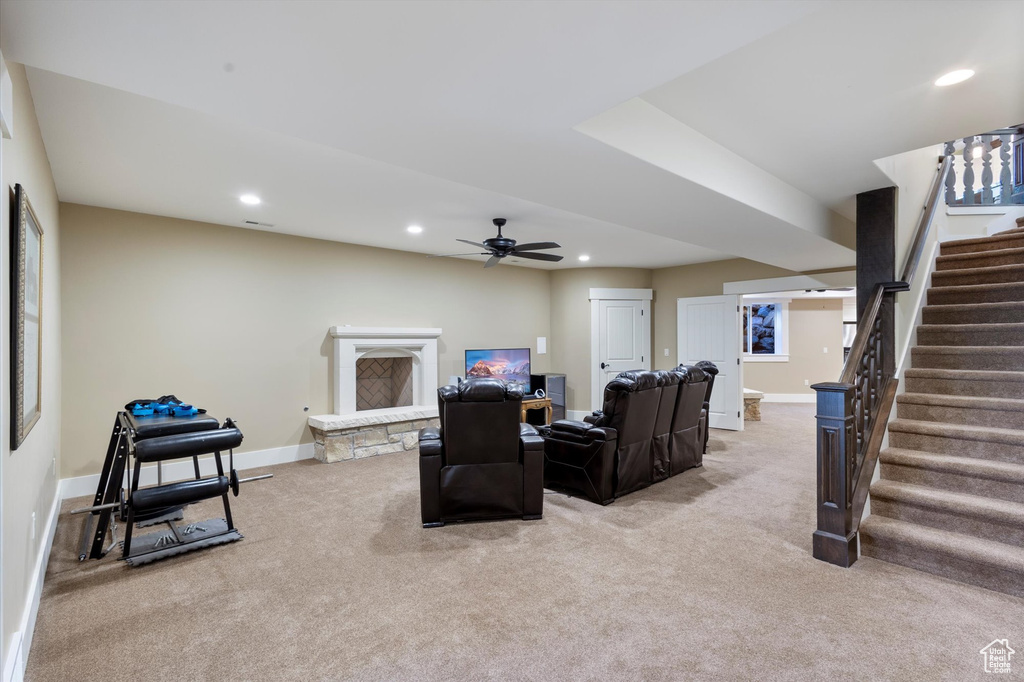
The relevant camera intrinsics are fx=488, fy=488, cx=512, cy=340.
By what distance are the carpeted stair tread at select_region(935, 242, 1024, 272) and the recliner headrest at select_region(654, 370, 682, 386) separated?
268 centimetres

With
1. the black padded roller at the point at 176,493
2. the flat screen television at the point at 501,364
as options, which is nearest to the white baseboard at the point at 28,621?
the black padded roller at the point at 176,493

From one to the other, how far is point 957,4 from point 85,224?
20.0ft

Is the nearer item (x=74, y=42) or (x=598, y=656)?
(x=74, y=42)

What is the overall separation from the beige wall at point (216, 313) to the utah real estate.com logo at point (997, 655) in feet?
18.8

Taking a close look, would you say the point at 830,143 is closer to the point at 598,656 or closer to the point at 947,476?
the point at 947,476

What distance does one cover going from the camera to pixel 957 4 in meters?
1.90

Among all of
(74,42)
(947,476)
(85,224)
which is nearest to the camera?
(74,42)

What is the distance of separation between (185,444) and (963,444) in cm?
500

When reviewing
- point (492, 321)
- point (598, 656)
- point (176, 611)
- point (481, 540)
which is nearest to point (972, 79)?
point (598, 656)

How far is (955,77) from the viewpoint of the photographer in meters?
2.44

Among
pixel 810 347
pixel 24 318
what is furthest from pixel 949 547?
pixel 810 347

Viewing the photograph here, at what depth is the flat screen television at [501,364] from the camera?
23.9 ft

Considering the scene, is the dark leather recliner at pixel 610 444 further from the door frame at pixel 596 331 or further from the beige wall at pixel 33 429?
the door frame at pixel 596 331

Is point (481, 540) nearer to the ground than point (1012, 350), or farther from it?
nearer to the ground
